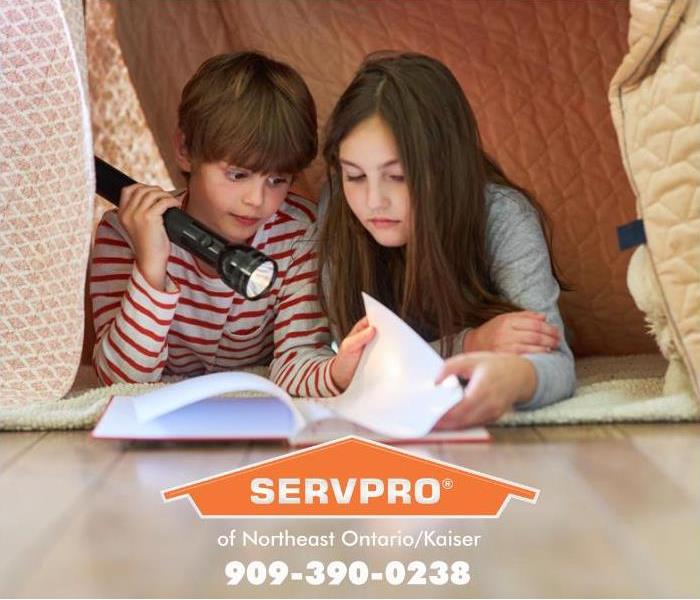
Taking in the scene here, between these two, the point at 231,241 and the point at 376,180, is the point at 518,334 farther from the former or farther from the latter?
the point at 231,241

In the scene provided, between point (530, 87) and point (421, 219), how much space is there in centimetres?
34

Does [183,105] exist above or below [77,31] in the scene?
below

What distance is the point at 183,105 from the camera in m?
1.15

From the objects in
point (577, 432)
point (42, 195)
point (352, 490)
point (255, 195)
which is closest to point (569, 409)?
point (577, 432)

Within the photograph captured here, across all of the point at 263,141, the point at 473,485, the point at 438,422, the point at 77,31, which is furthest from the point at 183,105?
the point at 473,485

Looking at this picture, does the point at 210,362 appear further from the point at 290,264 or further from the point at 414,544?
the point at 414,544

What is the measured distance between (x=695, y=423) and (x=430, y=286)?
0.87 feet

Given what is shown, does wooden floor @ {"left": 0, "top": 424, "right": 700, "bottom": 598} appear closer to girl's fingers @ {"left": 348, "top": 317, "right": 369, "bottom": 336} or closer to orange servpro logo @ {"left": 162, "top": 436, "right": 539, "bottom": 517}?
orange servpro logo @ {"left": 162, "top": 436, "right": 539, "bottom": 517}

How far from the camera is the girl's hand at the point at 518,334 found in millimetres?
979

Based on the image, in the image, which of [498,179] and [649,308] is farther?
[498,179]

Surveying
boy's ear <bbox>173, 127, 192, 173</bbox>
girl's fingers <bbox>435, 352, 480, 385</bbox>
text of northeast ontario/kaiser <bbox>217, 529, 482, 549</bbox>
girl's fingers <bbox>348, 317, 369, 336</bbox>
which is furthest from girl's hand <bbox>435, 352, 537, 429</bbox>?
boy's ear <bbox>173, 127, 192, 173</bbox>

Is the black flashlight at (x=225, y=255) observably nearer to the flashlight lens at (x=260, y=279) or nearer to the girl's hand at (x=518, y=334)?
the flashlight lens at (x=260, y=279)

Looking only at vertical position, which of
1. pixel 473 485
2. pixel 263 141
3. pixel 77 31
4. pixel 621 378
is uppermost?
pixel 77 31

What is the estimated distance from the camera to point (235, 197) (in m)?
1.10
